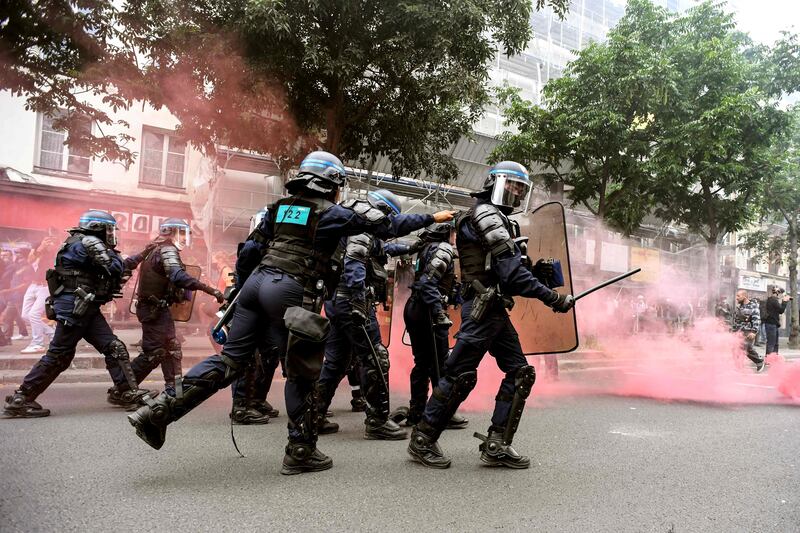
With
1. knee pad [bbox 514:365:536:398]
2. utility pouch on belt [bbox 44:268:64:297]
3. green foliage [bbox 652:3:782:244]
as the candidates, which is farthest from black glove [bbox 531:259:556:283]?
green foliage [bbox 652:3:782:244]

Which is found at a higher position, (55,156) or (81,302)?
(55,156)

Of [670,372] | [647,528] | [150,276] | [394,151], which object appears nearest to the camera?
[647,528]

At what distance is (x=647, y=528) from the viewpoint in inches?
103

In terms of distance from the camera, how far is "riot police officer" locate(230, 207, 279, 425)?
3.79m

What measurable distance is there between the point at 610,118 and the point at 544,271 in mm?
9582

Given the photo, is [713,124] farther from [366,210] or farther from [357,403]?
[366,210]

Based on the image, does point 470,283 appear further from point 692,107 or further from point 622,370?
point 692,107

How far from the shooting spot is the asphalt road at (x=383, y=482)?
2600mm

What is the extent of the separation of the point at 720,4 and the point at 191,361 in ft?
46.9

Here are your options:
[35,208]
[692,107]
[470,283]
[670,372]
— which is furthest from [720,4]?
[35,208]

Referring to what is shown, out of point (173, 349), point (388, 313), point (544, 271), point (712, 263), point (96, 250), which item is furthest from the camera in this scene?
point (712, 263)

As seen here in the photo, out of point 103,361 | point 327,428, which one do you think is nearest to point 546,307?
point 327,428

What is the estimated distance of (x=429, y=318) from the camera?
4.64 m

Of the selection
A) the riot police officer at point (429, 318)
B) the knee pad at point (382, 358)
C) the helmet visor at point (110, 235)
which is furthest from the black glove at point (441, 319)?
the helmet visor at point (110, 235)
